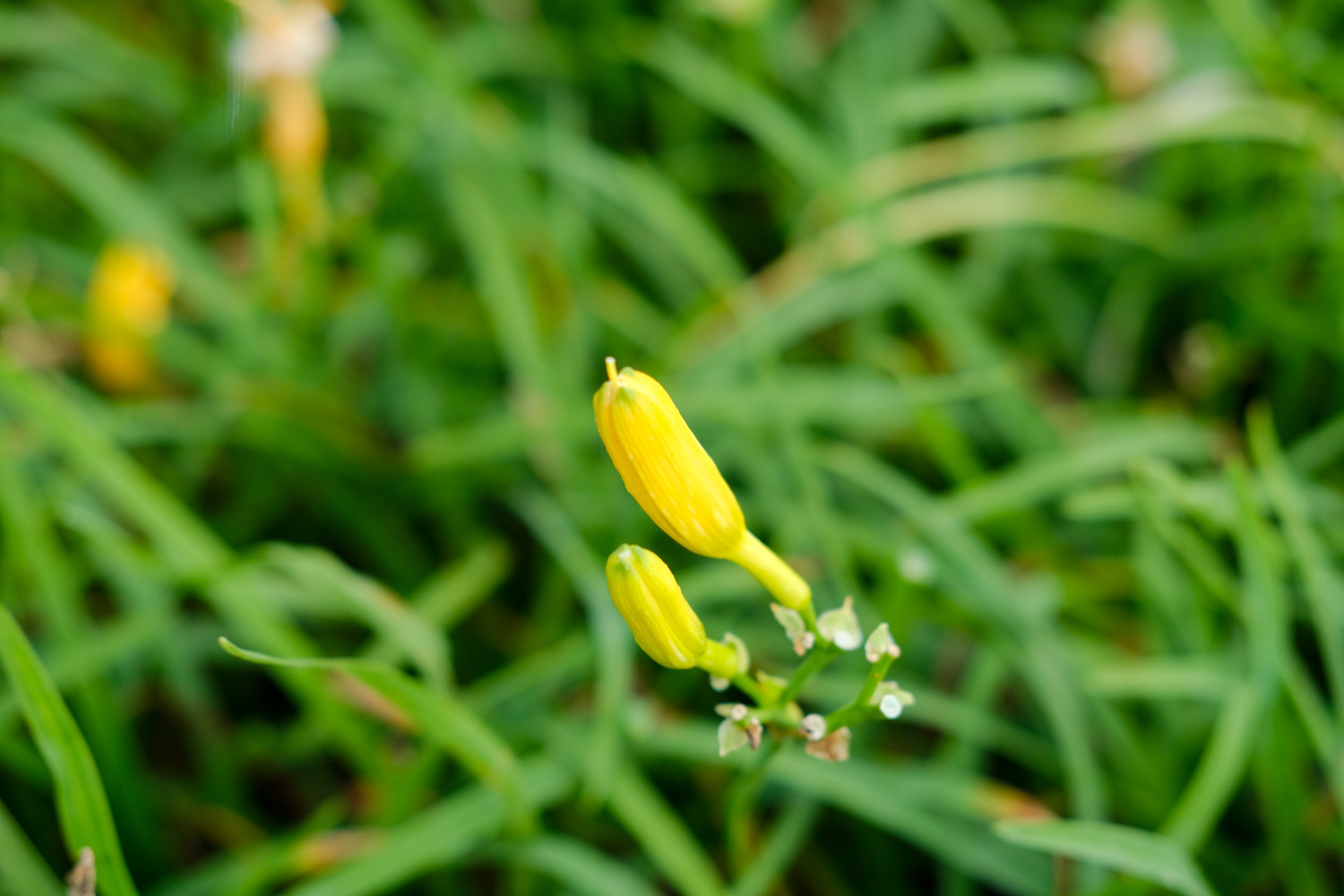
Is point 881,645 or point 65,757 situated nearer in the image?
point 881,645

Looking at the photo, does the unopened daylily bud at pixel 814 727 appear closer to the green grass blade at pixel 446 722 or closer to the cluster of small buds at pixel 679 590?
the cluster of small buds at pixel 679 590

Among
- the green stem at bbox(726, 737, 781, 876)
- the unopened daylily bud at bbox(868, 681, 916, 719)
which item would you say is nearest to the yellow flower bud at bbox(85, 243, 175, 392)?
the green stem at bbox(726, 737, 781, 876)

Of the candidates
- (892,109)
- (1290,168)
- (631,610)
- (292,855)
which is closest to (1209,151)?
(1290,168)

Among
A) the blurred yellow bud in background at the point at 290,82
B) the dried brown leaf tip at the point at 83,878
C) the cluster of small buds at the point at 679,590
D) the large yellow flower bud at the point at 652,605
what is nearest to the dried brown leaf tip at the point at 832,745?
the cluster of small buds at the point at 679,590

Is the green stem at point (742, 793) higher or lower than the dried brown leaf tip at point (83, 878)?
higher

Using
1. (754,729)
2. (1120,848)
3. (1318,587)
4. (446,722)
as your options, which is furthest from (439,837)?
(1318,587)

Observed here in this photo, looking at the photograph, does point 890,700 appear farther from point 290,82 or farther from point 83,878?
point 290,82
